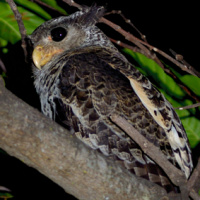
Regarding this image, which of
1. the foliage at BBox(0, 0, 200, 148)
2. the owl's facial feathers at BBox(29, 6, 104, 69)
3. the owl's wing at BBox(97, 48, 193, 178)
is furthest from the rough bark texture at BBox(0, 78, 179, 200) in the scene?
the owl's facial feathers at BBox(29, 6, 104, 69)

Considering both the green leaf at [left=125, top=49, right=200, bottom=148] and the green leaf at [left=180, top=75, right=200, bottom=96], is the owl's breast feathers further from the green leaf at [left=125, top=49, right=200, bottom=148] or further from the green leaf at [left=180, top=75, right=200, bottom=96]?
the green leaf at [left=180, top=75, right=200, bottom=96]

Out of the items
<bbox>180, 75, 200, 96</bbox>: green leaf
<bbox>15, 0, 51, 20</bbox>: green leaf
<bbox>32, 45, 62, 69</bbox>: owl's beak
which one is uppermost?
<bbox>180, 75, 200, 96</bbox>: green leaf

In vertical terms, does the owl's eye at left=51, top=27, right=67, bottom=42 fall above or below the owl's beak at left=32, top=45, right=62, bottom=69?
above

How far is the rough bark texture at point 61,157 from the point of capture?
1213 mm

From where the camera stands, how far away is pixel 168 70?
96.3 inches

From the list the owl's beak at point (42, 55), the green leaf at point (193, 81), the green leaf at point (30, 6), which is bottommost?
the owl's beak at point (42, 55)

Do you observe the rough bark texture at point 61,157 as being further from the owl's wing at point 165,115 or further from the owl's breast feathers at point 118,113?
the owl's wing at point 165,115

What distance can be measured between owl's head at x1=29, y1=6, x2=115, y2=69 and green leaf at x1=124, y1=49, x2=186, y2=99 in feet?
2.35

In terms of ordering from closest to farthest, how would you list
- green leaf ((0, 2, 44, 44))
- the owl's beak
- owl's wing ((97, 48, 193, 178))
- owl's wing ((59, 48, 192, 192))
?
owl's wing ((59, 48, 192, 192))
owl's wing ((97, 48, 193, 178))
green leaf ((0, 2, 44, 44))
the owl's beak

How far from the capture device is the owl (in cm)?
199

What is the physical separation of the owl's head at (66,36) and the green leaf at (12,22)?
6 cm

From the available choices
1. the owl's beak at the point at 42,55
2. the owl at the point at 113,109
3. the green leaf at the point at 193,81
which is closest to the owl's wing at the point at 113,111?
the owl at the point at 113,109

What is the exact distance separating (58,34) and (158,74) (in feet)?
3.28

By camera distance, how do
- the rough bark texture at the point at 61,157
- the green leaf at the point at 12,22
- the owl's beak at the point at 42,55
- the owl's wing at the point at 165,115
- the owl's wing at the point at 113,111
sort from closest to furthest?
the rough bark texture at the point at 61,157 < the owl's wing at the point at 113,111 < the owl's wing at the point at 165,115 < the green leaf at the point at 12,22 < the owl's beak at the point at 42,55
